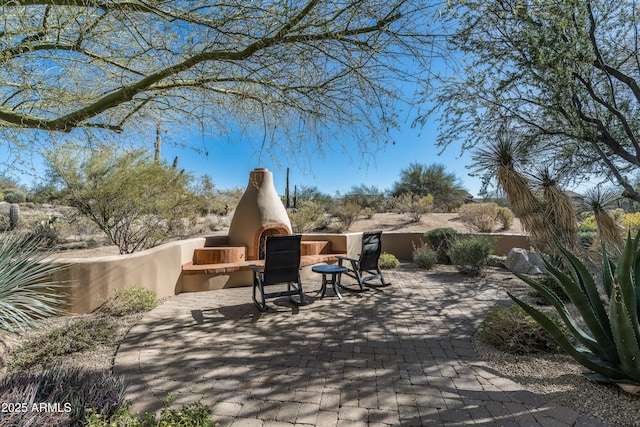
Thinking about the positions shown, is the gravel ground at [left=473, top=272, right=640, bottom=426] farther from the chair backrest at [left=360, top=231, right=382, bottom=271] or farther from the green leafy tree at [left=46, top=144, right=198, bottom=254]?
the green leafy tree at [left=46, top=144, right=198, bottom=254]

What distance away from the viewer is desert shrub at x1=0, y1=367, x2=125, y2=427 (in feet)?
5.72

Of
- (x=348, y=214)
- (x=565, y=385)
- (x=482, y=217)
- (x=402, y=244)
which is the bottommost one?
(x=565, y=385)

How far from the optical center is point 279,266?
18.3 feet

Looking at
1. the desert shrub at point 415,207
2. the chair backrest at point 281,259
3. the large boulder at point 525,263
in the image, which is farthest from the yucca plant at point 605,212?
the desert shrub at point 415,207

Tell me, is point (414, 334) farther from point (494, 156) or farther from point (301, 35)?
point (301, 35)

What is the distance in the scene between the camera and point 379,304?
580 cm


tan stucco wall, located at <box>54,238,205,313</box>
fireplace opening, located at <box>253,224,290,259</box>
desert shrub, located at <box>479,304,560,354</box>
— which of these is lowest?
desert shrub, located at <box>479,304,560,354</box>

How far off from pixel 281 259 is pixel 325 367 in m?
2.54

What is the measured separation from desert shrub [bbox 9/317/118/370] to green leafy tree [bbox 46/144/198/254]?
4.74 meters

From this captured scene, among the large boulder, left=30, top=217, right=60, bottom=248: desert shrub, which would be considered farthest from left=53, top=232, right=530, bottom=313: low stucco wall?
left=30, top=217, right=60, bottom=248: desert shrub

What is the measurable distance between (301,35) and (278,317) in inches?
163

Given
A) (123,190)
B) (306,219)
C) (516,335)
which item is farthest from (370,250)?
(306,219)

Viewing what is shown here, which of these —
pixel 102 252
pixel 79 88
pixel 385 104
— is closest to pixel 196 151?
pixel 79 88

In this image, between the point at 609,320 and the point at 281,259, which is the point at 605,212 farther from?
the point at 281,259
